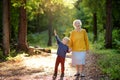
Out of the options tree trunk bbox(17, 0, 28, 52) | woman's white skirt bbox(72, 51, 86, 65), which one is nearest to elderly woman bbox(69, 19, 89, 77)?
woman's white skirt bbox(72, 51, 86, 65)

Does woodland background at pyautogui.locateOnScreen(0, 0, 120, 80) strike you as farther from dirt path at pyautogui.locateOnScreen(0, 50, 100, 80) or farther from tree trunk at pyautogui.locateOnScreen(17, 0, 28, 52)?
dirt path at pyautogui.locateOnScreen(0, 50, 100, 80)

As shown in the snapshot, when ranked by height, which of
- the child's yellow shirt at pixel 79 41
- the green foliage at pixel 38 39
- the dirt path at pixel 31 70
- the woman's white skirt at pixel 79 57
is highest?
the child's yellow shirt at pixel 79 41

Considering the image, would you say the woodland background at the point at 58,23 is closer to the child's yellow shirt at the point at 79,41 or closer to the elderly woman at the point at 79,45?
the elderly woman at the point at 79,45

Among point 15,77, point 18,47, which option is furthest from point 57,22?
point 15,77

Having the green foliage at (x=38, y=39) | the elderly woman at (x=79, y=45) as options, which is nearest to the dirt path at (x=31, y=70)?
the elderly woman at (x=79, y=45)

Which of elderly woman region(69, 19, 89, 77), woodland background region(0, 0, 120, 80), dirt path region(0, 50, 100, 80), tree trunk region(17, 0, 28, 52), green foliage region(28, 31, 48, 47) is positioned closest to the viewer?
elderly woman region(69, 19, 89, 77)

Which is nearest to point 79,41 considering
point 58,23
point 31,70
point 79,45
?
point 79,45

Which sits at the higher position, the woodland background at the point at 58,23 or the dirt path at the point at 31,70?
the woodland background at the point at 58,23

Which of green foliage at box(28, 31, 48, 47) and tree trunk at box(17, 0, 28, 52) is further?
green foliage at box(28, 31, 48, 47)

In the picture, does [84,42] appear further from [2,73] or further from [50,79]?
[2,73]

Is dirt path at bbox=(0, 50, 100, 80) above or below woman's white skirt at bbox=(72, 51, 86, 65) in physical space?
below

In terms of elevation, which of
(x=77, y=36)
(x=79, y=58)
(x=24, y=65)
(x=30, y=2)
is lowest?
(x=24, y=65)

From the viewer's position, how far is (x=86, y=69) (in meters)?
13.6

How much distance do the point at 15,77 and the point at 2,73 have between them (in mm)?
1321
